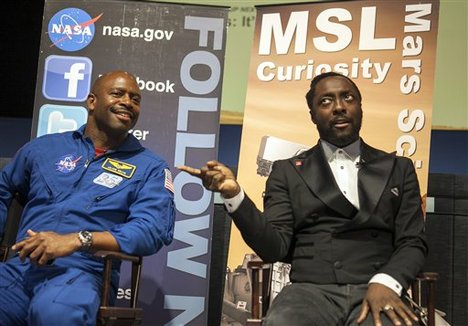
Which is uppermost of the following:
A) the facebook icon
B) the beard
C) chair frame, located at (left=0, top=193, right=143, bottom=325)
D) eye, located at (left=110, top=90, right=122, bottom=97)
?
the facebook icon

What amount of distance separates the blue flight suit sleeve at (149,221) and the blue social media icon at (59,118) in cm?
104

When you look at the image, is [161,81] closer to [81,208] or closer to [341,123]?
[81,208]

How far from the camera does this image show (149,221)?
272cm

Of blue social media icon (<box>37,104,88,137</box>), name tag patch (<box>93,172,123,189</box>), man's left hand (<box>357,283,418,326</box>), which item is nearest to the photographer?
man's left hand (<box>357,283,418,326</box>)

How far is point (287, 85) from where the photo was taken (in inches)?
150

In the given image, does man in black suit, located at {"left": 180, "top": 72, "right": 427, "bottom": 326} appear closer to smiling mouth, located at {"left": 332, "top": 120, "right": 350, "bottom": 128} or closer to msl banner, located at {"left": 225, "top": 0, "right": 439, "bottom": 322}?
smiling mouth, located at {"left": 332, "top": 120, "right": 350, "bottom": 128}

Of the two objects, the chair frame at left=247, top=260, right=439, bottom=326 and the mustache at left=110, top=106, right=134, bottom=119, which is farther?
the mustache at left=110, top=106, right=134, bottom=119

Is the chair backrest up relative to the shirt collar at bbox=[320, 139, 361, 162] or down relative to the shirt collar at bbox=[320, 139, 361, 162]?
down

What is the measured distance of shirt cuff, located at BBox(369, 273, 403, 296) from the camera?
2244 millimetres

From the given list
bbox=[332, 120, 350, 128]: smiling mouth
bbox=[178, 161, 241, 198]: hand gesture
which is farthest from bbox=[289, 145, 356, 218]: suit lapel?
bbox=[178, 161, 241, 198]: hand gesture

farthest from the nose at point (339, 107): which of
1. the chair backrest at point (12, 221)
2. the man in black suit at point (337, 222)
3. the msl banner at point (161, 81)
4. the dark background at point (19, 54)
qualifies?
the dark background at point (19, 54)

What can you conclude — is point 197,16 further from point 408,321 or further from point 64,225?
point 408,321

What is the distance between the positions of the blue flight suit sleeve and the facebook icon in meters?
1.13

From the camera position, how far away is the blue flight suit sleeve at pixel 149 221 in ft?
8.67
